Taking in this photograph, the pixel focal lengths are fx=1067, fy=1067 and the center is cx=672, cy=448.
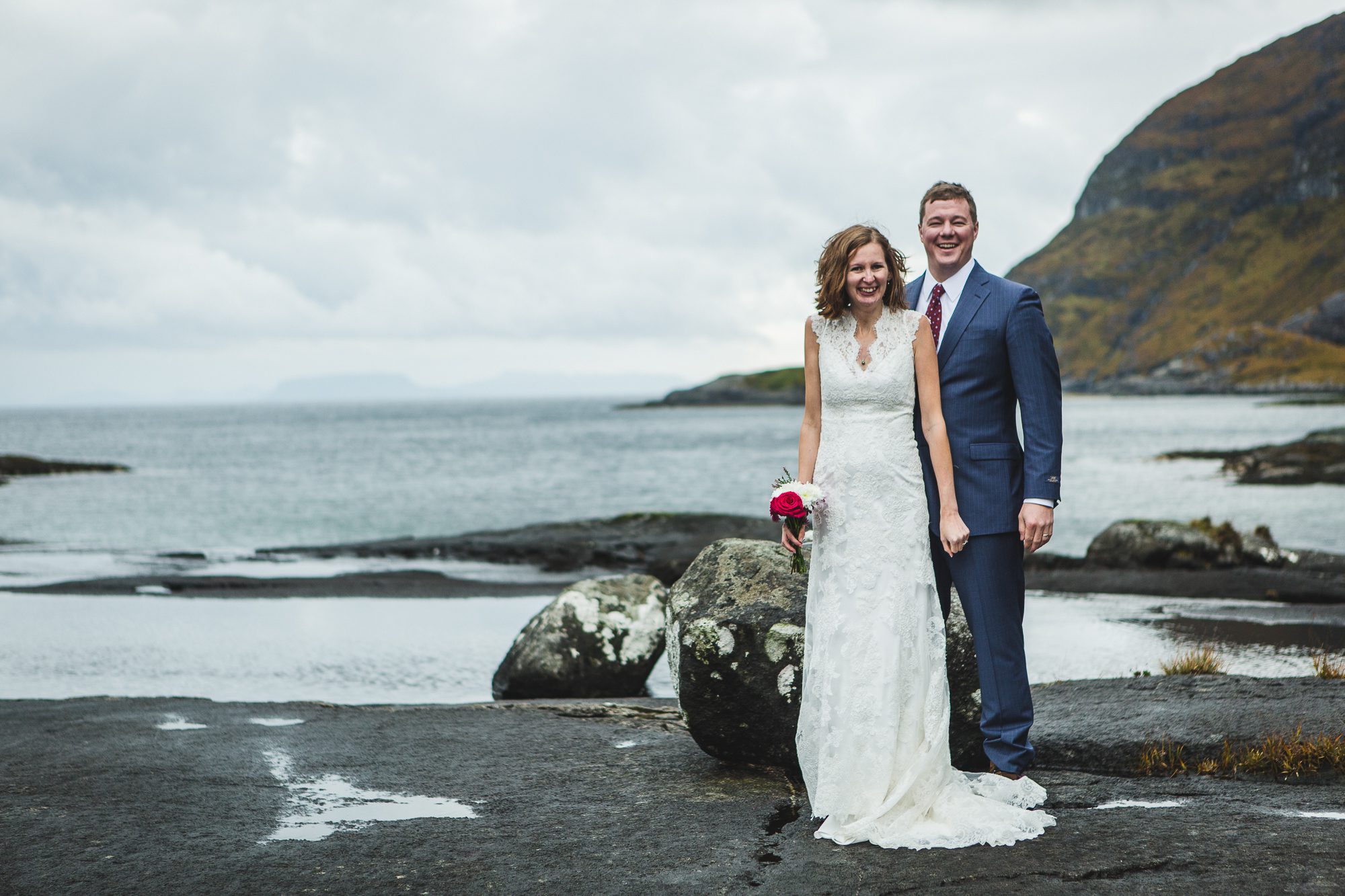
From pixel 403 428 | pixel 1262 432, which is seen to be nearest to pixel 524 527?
pixel 1262 432

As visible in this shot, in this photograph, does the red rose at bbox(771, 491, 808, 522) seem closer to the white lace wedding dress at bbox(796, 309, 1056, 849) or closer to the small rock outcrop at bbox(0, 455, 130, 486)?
the white lace wedding dress at bbox(796, 309, 1056, 849)

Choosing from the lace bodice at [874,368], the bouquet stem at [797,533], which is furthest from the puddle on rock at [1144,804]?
the lace bodice at [874,368]

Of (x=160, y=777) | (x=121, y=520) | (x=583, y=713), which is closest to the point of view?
(x=160, y=777)

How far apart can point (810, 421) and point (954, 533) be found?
91 cm

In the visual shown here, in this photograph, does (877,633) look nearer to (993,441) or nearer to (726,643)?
(993,441)

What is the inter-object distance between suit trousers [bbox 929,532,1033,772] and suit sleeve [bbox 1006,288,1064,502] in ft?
0.97

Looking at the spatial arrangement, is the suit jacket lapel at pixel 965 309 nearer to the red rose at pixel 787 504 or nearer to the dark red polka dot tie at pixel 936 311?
the dark red polka dot tie at pixel 936 311

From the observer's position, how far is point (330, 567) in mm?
22844

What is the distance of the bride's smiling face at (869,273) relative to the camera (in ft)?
16.0

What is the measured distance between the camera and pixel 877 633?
191 inches

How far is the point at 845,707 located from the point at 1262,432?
251 feet

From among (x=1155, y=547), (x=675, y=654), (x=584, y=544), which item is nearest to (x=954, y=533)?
(x=675, y=654)

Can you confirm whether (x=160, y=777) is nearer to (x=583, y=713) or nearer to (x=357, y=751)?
(x=357, y=751)

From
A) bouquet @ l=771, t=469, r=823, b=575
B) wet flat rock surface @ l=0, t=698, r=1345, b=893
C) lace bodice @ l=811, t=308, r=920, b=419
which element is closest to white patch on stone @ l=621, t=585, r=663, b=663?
wet flat rock surface @ l=0, t=698, r=1345, b=893
